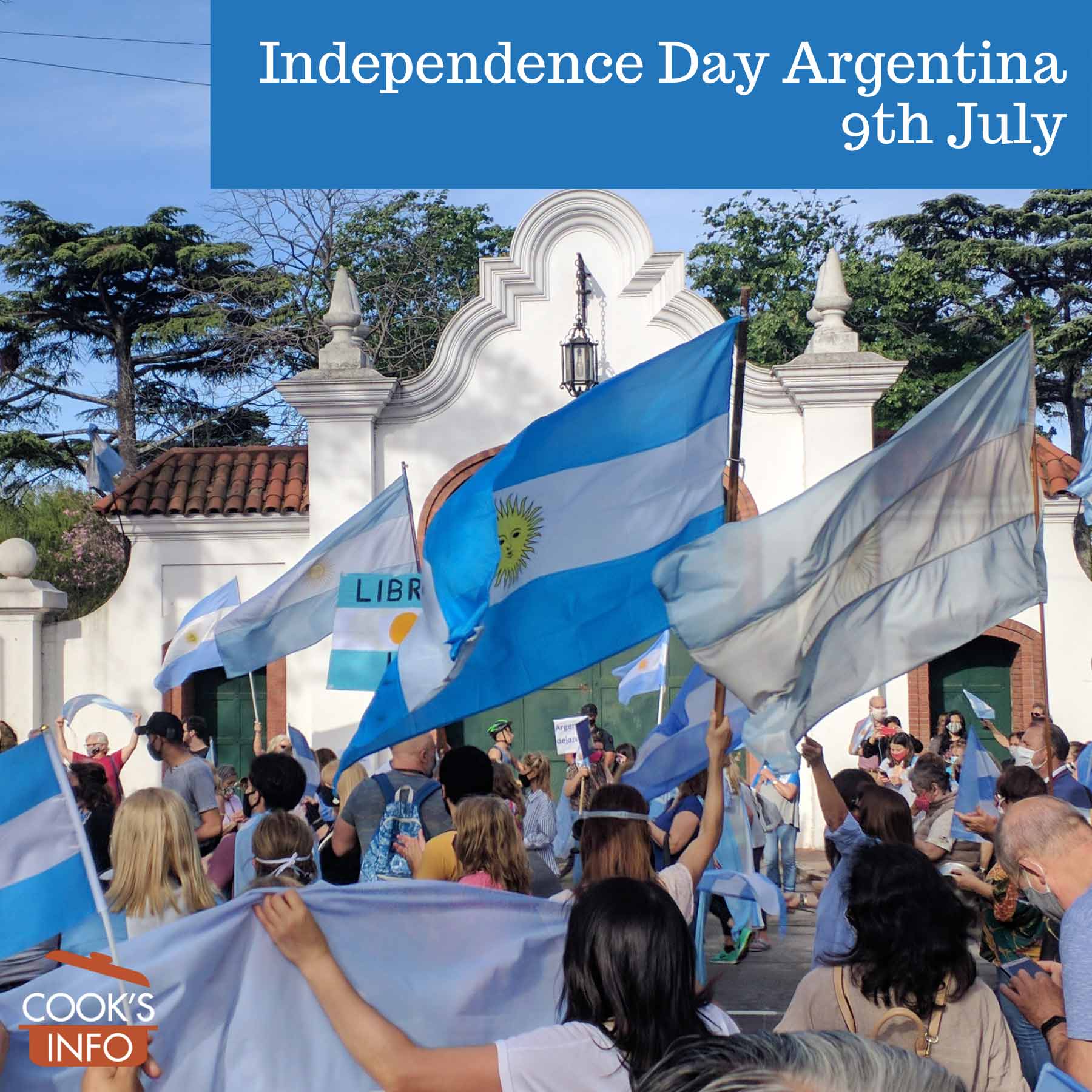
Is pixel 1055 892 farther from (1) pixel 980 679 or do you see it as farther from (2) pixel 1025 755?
(1) pixel 980 679

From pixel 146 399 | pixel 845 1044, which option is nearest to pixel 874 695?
pixel 845 1044

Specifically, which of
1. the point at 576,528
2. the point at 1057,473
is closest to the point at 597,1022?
the point at 576,528

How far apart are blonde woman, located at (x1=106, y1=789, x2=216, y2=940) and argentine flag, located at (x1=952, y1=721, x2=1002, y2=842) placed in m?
3.98

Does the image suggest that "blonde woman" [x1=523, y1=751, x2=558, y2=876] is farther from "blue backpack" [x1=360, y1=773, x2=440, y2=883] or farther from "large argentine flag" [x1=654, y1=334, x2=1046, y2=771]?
"large argentine flag" [x1=654, y1=334, x2=1046, y2=771]

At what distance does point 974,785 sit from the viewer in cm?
786

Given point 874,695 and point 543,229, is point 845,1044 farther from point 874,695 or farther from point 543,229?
point 543,229

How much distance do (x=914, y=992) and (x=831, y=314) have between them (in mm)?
13765

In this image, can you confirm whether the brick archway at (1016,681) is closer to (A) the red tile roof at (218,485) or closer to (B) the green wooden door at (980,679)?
(B) the green wooden door at (980,679)

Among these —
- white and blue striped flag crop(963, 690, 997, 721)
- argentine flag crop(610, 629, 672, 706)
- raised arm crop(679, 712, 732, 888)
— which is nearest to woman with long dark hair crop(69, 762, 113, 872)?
raised arm crop(679, 712, 732, 888)

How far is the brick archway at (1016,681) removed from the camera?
54.2 feet

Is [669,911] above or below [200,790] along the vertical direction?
above

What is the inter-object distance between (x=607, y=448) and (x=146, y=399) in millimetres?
34311

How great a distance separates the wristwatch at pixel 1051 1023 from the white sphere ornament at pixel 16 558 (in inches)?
593

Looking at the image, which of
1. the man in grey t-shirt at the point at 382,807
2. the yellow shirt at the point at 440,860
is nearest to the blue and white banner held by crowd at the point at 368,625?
the man in grey t-shirt at the point at 382,807
